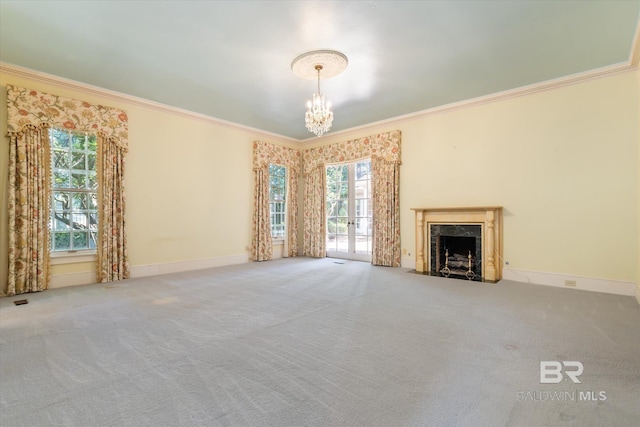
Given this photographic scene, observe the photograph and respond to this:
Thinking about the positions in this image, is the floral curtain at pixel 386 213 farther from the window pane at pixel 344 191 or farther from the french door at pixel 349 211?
the window pane at pixel 344 191

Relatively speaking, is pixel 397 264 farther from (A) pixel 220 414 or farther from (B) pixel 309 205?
(A) pixel 220 414

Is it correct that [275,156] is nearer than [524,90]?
No

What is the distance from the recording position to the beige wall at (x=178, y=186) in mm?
4684

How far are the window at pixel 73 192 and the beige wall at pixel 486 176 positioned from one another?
43 cm

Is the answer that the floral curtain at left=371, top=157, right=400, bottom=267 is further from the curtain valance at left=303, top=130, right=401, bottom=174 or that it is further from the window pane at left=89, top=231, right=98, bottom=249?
the window pane at left=89, top=231, right=98, bottom=249

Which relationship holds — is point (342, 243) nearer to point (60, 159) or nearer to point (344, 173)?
point (344, 173)

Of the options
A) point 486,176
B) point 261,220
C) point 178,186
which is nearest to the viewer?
point 486,176

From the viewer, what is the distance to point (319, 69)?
12.3 ft

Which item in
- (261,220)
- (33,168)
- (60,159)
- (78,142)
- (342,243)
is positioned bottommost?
(342,243)

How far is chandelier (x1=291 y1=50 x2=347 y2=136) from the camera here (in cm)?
348

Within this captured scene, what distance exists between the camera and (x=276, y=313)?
10.1 feet

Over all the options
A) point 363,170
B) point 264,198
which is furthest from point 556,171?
point 264,198

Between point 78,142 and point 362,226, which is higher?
point 78,142

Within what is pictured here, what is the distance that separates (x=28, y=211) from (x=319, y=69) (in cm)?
427
